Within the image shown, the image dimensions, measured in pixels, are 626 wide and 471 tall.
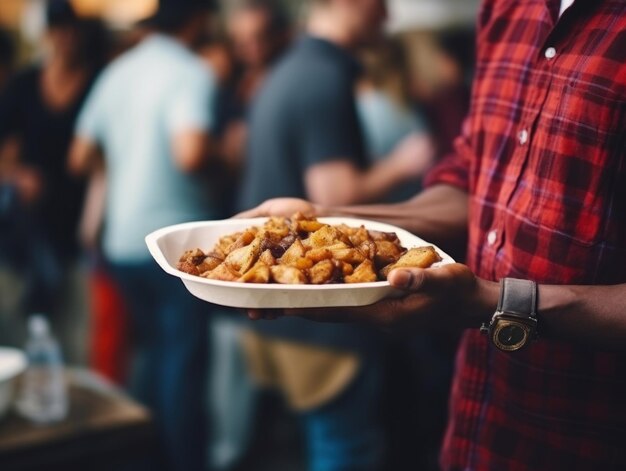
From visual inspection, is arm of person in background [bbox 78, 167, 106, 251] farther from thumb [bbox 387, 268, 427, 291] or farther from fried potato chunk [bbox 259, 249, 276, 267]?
thumb [bbox 387, 268, 427, 291]

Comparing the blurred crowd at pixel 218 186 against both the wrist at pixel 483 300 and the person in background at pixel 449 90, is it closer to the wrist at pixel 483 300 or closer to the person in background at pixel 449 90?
the person in background at pixel 449 90

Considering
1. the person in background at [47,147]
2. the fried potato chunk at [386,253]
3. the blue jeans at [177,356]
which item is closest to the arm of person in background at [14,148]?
the person in background at [47,147]

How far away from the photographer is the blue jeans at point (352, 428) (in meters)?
2.95

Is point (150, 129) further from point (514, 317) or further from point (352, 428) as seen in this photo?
point (514, 317)

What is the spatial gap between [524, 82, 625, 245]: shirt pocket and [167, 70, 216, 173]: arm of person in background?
2.11m

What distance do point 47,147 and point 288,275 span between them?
10.7ft

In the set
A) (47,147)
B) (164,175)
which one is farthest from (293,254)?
(47,147)

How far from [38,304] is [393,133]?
2.19m

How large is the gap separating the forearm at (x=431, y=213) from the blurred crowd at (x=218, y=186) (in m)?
0.93

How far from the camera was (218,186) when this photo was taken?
4293 mm

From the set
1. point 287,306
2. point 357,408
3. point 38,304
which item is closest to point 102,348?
point 38,304

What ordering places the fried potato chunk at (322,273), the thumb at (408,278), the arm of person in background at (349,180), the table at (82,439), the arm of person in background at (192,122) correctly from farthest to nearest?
the arm of person in background at (192,122), the arm of person in background at (349,180), the table at (82,439), the fried potato chunk at (322,273), the thumb at (408,278)

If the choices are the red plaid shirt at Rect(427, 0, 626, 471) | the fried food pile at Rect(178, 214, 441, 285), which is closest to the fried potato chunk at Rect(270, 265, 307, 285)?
the fried food pile at Rect(178, 214, 441, 285)

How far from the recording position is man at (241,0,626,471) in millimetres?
1410
